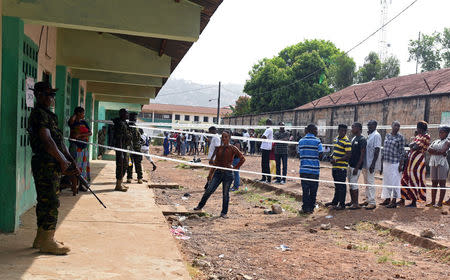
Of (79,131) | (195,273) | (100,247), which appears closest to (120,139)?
(79,131)

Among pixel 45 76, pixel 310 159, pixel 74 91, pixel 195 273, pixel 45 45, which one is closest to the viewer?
pixel 195 273

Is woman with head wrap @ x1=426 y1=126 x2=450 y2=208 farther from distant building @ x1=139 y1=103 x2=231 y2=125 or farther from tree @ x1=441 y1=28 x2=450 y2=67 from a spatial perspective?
distant building @ x1=139 y1=103 x2=231 y2=125

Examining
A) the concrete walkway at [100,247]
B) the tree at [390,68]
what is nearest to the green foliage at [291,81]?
the tree at [390,68]

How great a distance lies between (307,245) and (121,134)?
14.7ft

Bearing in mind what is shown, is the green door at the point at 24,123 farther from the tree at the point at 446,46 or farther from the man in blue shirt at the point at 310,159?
the tree at the point at 446,46

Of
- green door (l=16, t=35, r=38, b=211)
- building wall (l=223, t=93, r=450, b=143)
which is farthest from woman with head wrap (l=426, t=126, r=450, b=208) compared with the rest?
building wall (l=223, t=93, r=450, b=143)

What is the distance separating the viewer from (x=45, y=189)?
415 cm

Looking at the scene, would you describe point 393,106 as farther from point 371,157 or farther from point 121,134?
point 121,134

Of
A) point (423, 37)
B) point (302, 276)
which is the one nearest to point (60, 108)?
point (302, 276)

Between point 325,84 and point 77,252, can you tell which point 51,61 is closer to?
point 77,252

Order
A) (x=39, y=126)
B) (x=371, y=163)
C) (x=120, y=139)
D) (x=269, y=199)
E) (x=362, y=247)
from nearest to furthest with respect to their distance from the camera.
Result: (x=39, y=126), (x=362, y=247), (x=371, y=163), (x=120, y=139), (x=269, y=199)

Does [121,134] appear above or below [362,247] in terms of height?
above

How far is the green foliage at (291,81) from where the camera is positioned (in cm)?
4438

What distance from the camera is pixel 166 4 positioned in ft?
19.3
